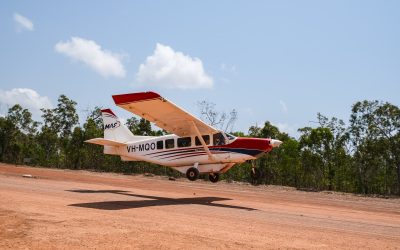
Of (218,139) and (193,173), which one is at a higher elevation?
(218,139)

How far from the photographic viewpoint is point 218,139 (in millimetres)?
20406

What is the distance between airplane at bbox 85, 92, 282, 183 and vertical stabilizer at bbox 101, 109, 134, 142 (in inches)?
22.6

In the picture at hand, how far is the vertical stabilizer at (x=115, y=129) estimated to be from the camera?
2403 centimetres

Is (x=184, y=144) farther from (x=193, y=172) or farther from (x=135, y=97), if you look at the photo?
(x=135, y=97)

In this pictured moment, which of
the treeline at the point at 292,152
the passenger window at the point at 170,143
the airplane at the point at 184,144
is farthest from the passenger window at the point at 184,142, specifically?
the treeline at the point at 292,152

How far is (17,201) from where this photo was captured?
13.1m

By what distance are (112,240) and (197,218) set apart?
4120 millimetres

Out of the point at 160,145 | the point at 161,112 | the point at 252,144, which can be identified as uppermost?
the point at 161,112

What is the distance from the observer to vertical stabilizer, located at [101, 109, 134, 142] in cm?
2403

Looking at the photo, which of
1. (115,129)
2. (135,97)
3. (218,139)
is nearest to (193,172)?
(218,139)

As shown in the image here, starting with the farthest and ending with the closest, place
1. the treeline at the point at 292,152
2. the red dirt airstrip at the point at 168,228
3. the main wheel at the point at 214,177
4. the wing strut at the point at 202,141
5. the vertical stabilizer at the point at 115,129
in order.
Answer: the treeline at the point at 292,152 < the vertical stabilizer at the point at 115,129 < the main wheel at the point at 214,177 < the wing strut at the point at 202,141 < the red dirt airstrip at the point at 168,228

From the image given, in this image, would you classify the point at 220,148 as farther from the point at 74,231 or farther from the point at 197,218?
the point at 74,231

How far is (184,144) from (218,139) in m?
1.97

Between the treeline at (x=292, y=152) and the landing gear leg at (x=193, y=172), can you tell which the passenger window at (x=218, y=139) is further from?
the treeline at (x=292, y=152)
